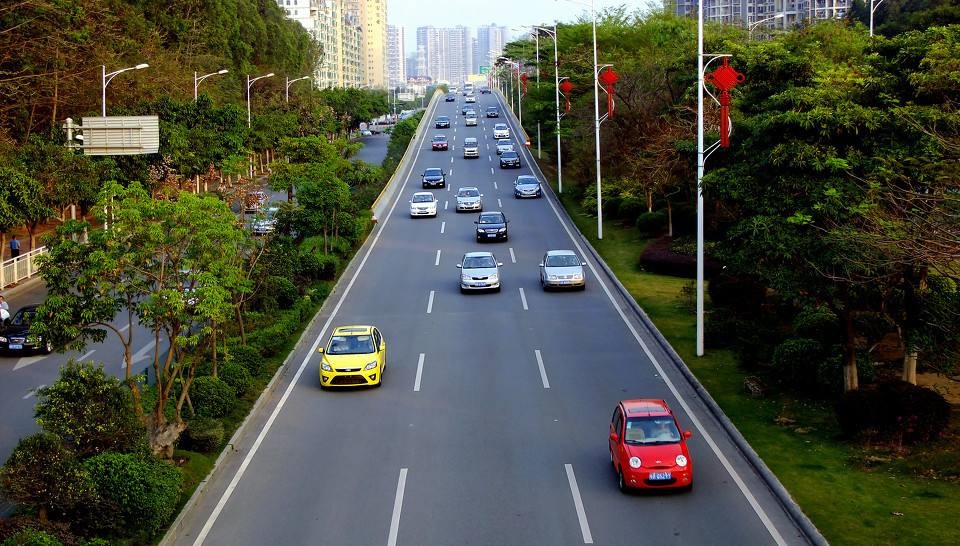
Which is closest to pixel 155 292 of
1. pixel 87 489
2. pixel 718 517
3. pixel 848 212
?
pixel 87 489

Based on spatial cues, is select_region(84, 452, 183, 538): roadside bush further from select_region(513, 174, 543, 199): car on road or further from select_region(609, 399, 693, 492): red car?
select_region(513, 174, 543, 199): car on road

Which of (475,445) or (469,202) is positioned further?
(469,202)

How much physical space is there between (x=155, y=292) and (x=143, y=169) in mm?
33090

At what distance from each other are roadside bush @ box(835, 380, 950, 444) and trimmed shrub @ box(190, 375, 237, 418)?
13219 mm

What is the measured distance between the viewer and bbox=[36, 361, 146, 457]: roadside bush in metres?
17.7

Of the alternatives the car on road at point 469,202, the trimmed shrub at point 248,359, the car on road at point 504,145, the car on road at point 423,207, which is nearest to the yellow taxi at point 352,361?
the trimmed shrub at point 248,359

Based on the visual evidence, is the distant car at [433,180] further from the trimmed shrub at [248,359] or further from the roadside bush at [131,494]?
the roadside bush at [131,494]

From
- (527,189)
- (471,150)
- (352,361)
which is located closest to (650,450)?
(352,361)

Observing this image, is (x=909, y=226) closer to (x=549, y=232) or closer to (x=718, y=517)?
(x=718, y=517)

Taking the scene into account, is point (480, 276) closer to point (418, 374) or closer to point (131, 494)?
point (418, 374)

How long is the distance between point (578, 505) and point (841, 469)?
5199 mm

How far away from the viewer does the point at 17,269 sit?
132ft

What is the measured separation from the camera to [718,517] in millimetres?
16562

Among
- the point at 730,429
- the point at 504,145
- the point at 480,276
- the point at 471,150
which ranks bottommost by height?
the point at 730,429
